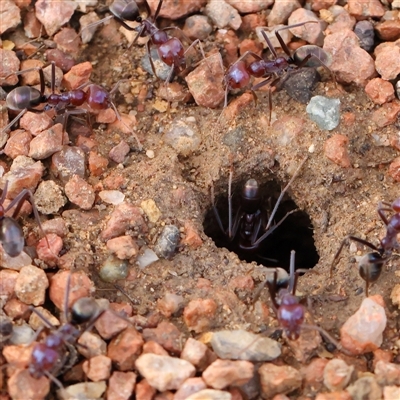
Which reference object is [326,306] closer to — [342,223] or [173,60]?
[342,223]

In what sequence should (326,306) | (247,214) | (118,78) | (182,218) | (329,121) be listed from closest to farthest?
(326,306) → (182,218) → (329,121) → (118,78) → (247,214)

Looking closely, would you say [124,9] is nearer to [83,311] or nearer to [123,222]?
[123,222]

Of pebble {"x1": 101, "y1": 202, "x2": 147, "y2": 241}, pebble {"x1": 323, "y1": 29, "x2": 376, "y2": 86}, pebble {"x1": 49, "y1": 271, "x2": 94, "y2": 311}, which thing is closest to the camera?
pebble {"x1": 49, "y1": 271, "x2": 94, "y2": 311}

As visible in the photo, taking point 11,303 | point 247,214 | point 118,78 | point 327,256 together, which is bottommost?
point 247,214

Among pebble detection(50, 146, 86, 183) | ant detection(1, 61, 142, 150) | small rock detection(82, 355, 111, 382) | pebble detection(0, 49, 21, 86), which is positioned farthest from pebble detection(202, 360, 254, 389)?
pebble detection(0, 49, 21, 86)

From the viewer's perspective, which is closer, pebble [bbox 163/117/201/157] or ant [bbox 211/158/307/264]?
pebble [bbox 163/117/201/157]

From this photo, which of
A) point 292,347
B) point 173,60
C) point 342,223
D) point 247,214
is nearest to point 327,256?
point 342,223

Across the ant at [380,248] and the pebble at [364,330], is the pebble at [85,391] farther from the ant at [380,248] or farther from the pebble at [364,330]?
the ant at [380,248]

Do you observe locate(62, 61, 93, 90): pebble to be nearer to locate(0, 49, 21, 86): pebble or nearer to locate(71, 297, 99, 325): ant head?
locate(0, 49, 21, 86): pebble
